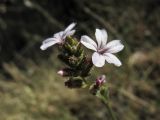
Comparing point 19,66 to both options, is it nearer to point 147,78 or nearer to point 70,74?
point 147,78

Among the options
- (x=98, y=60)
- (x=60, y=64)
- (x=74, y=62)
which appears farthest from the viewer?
(x=60, y=64)

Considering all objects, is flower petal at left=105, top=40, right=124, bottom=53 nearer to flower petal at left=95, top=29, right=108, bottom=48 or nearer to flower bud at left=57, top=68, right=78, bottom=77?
flower petal at left=95, top=29, right=108, bottom=48

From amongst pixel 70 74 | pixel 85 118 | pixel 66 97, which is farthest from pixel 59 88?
pixel 70 74

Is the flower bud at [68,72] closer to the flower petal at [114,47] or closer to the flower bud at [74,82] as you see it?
the flower bud at [74,82]

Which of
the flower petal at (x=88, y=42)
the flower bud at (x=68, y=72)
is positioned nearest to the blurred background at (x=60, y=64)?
the flower bud at (x=68, y=72)

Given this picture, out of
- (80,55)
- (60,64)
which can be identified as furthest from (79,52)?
(60,64)

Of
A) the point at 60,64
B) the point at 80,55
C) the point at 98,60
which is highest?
the point at 60,64

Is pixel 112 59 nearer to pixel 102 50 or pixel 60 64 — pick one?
pixel 102 50

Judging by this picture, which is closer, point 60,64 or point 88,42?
point 88,42
